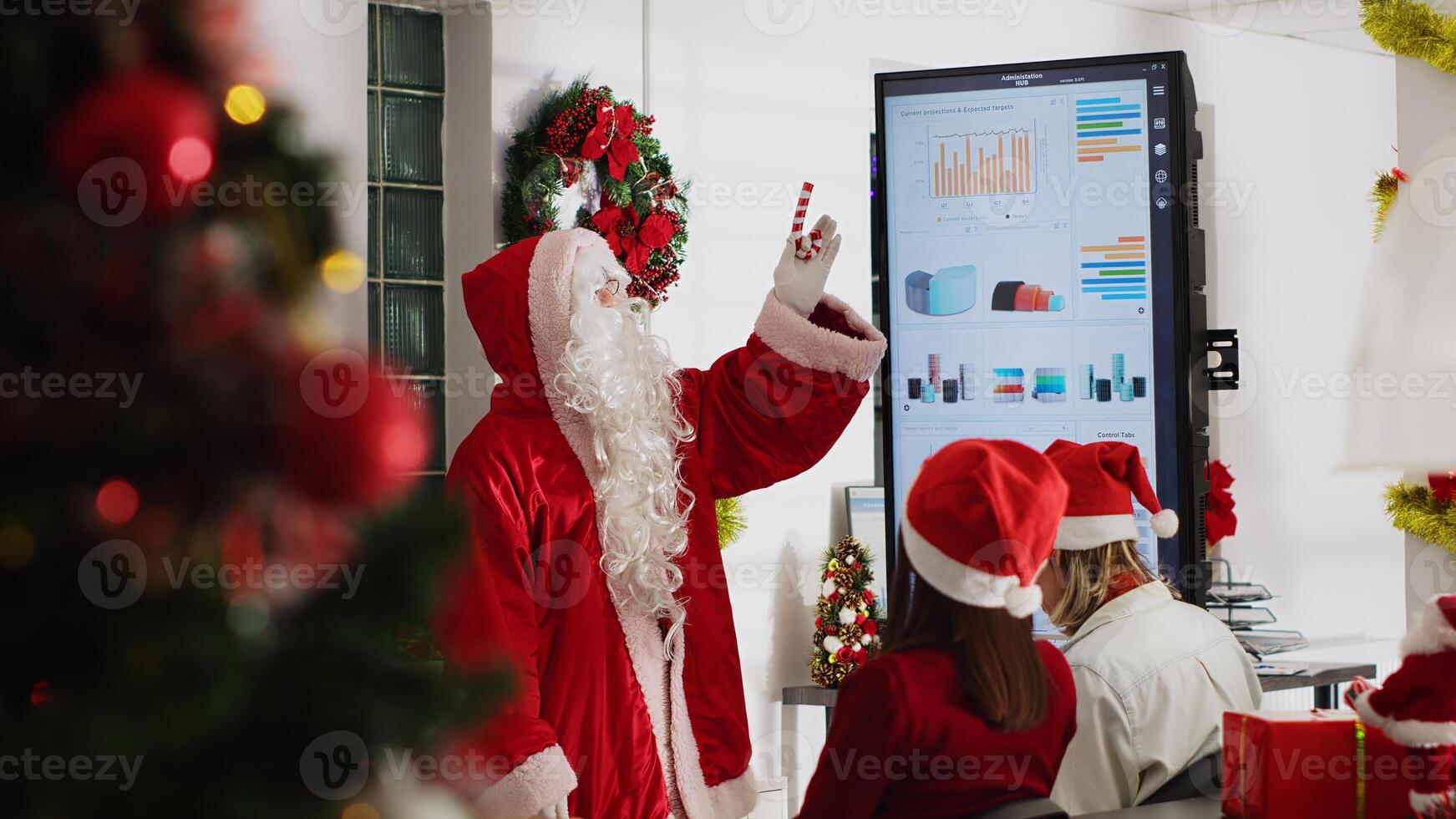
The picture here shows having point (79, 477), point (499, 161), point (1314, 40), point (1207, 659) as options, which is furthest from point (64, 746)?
point (1314, 40)

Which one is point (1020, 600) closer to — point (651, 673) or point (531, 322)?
point (651, 673)

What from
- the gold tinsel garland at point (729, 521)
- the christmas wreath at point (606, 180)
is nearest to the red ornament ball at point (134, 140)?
the christmas wreath at point (606, 180)

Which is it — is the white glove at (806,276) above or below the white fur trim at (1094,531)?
above

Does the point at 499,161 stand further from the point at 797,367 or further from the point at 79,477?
the point at 79,477

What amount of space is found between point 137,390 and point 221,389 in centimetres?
4

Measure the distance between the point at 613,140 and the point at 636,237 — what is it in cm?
29

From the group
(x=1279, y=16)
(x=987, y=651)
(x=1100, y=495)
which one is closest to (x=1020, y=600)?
(x=987, y=651)

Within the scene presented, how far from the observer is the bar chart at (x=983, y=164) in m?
2.73

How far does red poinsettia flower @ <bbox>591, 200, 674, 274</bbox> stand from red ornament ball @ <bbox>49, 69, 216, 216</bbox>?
3042 mm

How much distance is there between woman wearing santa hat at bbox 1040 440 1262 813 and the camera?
1.81 m

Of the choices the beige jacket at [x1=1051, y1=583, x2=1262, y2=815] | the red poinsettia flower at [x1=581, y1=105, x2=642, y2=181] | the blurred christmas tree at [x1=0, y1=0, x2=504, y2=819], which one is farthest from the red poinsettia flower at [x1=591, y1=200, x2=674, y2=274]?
the blurred christmas tree at [x1=0, y1=0, x2=504, y2=819]

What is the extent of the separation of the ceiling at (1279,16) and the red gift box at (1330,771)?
13.9ft

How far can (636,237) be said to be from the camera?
3676mm

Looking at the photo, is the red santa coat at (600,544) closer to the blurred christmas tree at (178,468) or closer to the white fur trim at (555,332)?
the white fur trim at (555,332)
